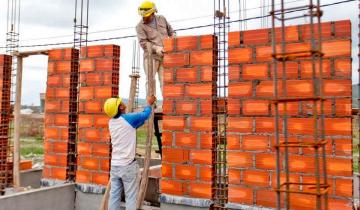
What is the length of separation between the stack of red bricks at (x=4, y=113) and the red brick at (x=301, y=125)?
167 inches

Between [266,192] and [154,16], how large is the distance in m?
2.63

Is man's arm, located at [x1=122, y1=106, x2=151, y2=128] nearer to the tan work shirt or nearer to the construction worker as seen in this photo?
the construction worker

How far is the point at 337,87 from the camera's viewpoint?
3.36 m

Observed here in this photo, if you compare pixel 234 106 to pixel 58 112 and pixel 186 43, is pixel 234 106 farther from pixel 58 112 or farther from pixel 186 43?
pixel 58 112

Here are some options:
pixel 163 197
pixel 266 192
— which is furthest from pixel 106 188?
pixel 266 192

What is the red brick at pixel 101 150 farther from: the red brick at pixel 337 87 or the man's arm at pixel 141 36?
the red brick at pixel 337 87

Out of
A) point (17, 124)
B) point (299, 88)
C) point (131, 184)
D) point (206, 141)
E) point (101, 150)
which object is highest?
point (299, 88)

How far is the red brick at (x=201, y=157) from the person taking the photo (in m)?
3.97

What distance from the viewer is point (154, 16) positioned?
16.1 feet

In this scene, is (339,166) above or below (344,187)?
above

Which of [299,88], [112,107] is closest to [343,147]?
[299,88]

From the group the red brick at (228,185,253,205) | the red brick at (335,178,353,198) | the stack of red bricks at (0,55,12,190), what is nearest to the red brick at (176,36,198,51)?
the red brick at (228,185,253,205)

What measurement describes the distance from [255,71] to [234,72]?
223 mm

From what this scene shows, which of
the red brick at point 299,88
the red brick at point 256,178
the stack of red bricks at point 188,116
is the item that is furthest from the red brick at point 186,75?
the red brick at point 256,178
